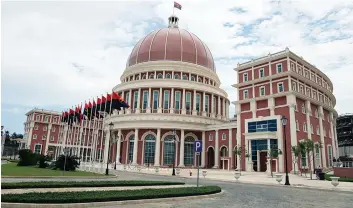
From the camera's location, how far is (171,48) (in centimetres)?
6706

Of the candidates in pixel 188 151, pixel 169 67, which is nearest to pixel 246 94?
pixel 188 151

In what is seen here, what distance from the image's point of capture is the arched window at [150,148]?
57.5m

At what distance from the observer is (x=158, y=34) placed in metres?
70.2

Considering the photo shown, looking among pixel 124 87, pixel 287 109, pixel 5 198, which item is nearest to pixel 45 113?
pixel 124 87

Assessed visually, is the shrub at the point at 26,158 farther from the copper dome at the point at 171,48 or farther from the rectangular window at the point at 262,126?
the copper dome at the point at 171,48

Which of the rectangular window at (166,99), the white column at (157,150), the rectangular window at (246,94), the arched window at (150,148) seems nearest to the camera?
the rectangular window at (246,94)

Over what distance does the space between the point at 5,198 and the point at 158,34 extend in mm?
63787

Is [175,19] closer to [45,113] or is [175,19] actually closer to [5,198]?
[45,113]

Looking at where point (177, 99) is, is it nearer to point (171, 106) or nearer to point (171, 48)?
point (171, 106)

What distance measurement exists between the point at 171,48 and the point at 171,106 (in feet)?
49.9

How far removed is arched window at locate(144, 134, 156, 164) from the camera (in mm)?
57500

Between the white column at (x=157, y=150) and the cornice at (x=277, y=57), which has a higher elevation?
the cornice at (x=277, y=57)

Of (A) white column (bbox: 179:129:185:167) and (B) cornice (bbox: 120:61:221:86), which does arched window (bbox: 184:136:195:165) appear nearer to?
(A) white column (bbox: 179:129:185:167)

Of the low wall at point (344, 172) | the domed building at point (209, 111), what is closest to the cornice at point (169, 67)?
the domed building at point (209, 111)
